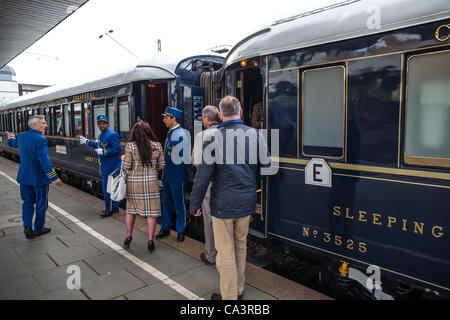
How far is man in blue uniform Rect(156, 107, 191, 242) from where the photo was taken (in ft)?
15.3

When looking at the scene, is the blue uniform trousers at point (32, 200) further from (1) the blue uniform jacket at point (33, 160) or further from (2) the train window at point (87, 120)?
(2) the train window at point (87, 120)

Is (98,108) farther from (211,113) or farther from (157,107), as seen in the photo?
(211,113)

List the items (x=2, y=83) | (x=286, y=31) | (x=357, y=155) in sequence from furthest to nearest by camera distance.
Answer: (x=2, y=83), (x=286, y=31), (x=357, y=155)

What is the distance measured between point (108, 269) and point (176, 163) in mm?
1641

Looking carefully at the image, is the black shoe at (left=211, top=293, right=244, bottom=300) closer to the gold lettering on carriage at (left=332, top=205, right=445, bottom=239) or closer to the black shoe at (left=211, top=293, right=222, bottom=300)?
the black shoe at (left=211, top=293, right=222, bottom=300)

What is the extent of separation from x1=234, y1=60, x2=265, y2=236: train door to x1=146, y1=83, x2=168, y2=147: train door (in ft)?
8.12

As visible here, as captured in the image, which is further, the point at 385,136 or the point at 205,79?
the point at 205,79

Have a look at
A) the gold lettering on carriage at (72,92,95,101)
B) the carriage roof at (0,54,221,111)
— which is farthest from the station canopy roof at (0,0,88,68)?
the gold lettering on carriage at (72,92,95,101)

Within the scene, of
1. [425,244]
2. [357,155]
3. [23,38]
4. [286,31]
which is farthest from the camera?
[23,38]

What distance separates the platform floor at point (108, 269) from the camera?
3377 millimetres
